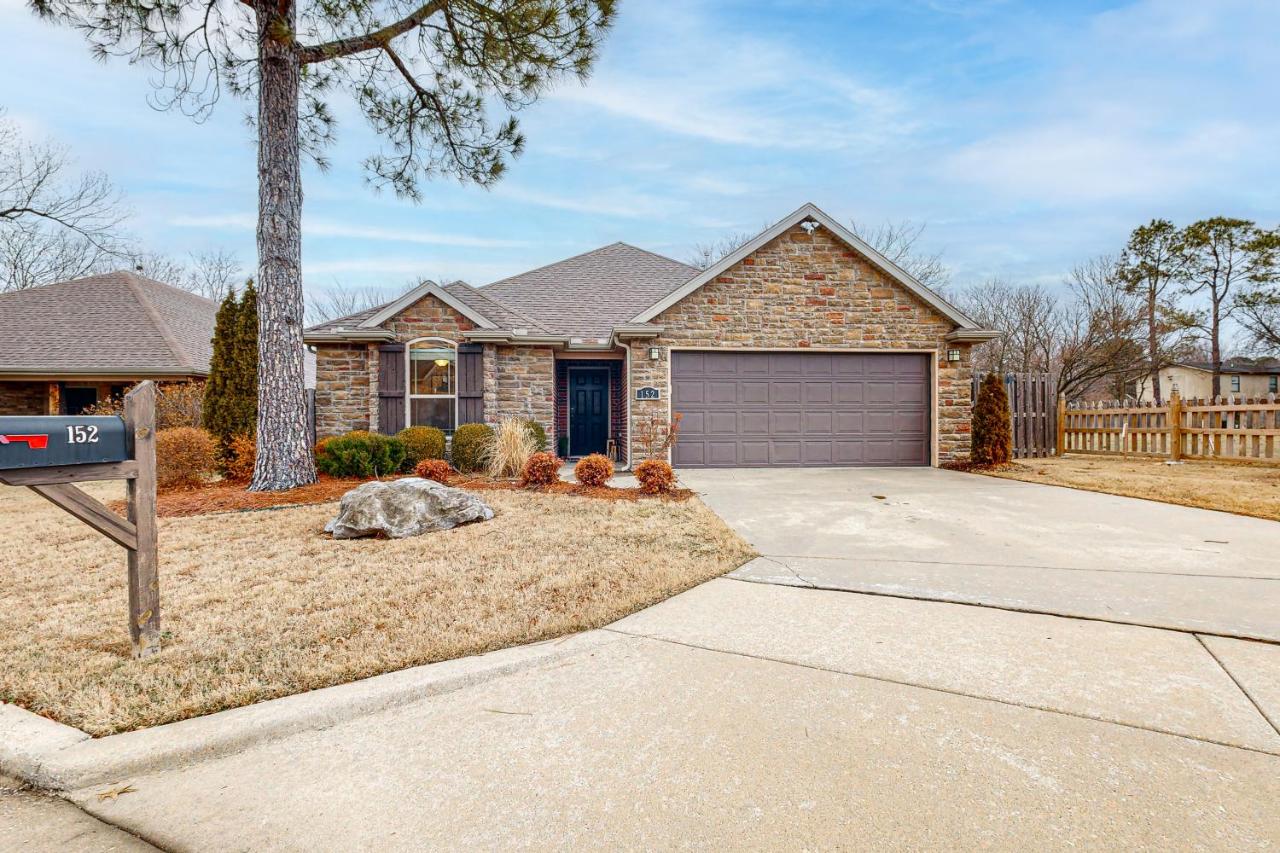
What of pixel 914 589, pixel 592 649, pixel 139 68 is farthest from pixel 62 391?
pixel 914 589

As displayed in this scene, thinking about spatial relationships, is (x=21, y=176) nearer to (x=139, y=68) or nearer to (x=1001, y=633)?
(x=139, y=68)

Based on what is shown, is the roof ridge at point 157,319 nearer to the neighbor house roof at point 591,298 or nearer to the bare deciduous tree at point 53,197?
the bare deciduous tree at point 53,197

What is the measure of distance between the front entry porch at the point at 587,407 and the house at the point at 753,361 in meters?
1.97

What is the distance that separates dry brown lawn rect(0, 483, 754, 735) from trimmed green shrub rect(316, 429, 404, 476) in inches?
116

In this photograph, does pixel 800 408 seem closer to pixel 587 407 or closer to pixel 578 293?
pixel 587 407

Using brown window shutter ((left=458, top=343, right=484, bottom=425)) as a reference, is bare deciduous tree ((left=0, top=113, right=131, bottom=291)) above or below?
above

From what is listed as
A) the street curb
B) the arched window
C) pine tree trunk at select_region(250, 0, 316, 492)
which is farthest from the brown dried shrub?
the street curb

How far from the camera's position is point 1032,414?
45.0 ft

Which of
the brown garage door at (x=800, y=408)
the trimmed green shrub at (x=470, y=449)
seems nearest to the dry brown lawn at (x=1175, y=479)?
the brown garage door at (x=800, y=408)

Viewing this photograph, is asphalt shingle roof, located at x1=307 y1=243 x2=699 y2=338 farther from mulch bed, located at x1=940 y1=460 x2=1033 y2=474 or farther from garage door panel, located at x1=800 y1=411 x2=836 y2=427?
mulch bed, located at x1=940 y1=460 x2=1033 y2=474

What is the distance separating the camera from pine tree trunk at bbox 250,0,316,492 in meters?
8.22

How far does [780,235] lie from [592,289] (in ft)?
19.3

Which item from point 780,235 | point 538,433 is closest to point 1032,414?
point 780,235

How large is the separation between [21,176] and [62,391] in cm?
701
